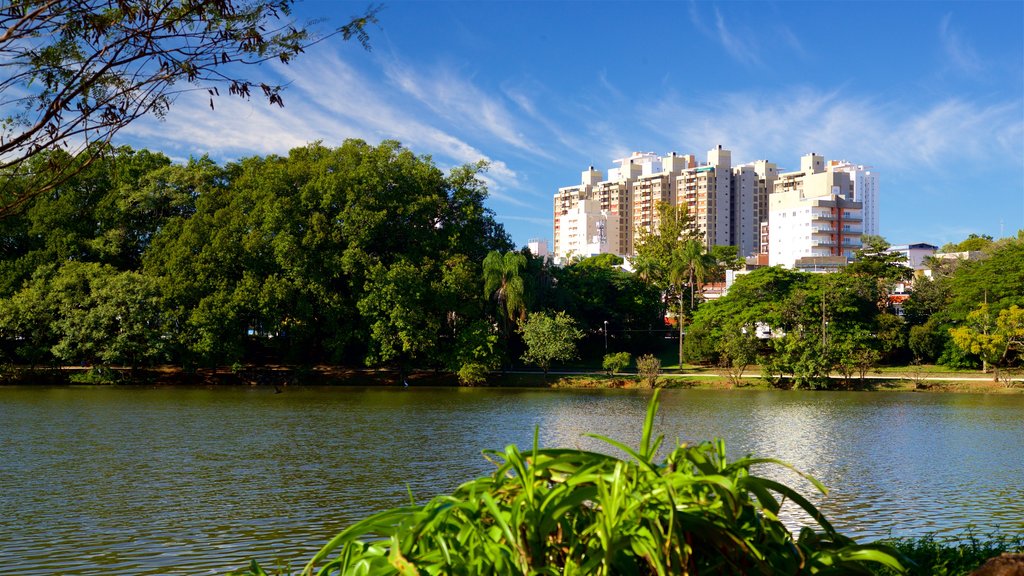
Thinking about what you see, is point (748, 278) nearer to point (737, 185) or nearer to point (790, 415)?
point (790, 415)

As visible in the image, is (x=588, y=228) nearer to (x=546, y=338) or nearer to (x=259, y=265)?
(x=546, y=338)

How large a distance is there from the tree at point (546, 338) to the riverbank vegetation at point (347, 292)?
91 mm

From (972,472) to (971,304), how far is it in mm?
31511

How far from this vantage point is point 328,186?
40.2m

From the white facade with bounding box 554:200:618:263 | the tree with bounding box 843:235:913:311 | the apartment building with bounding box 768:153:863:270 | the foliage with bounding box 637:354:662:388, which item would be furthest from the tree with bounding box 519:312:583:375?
the white facade with bounding box 554:200:618:263

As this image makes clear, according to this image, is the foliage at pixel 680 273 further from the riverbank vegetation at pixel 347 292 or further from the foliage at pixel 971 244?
the foliage at pixel 971 244

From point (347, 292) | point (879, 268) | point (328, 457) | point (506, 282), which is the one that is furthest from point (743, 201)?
point (328, 457)

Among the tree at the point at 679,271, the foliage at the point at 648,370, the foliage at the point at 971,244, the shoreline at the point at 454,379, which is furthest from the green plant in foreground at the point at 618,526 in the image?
the foliage at the point at 971,244

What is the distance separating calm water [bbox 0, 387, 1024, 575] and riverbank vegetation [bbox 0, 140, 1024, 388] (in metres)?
4.43

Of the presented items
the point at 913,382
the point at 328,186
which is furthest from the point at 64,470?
the point at 913,382

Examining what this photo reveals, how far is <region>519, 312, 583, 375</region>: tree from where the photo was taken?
1596 inches

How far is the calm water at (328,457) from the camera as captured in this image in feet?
36.3

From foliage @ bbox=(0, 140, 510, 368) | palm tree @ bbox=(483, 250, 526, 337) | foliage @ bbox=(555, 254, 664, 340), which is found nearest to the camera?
foliage @ bbox=(0, 140, 510, 368)

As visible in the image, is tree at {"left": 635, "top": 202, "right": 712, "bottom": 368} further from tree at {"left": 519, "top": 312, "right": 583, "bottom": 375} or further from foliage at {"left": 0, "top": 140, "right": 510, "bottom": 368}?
foliage at {"left": 0, "top": 140, "right": 510, "bottom": 368}
